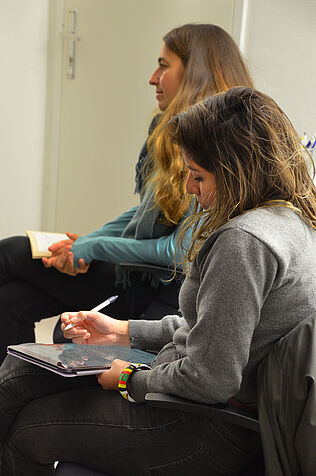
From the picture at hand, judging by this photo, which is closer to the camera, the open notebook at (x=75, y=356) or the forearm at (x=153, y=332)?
the open notebook at (x=75, y=356)

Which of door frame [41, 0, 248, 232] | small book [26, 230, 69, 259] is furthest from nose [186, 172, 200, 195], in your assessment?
door frame [41, 0, 248, 232]

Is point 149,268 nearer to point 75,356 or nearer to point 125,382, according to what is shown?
point 75,356

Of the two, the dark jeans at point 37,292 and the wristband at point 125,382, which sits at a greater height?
the wristband at point 125,382

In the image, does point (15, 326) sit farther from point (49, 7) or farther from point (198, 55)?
point (49, 7)

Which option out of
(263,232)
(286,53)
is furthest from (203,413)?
(286,53)

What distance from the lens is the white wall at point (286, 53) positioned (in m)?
2.27

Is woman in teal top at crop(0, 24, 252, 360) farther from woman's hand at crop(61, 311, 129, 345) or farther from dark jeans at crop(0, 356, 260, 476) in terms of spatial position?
dark jeans at crop(0, 356, 260, 476)

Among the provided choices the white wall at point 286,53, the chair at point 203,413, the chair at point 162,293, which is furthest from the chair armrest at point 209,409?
the white wall at point 286,53

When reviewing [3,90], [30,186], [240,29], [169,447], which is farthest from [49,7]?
[169,447]

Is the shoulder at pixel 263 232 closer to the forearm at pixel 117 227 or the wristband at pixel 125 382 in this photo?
the wristband at pixel 125 382

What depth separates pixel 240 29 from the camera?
2.45 metres

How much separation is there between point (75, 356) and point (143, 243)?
25.0 inches

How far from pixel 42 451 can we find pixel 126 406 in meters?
0.20

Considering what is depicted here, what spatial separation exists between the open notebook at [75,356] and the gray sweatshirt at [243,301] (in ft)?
0.56
